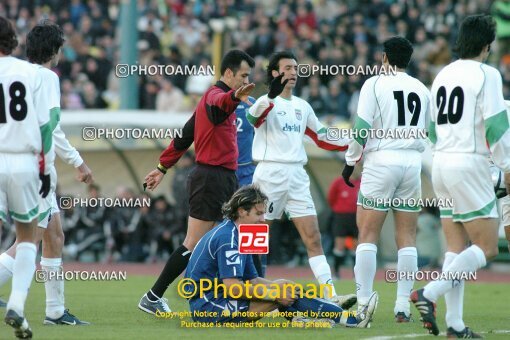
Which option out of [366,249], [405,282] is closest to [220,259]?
[366,249]

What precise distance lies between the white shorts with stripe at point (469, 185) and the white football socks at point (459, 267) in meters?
0.27

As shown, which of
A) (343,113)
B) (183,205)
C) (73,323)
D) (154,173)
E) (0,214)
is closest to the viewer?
(0,214)

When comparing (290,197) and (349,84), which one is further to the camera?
(349,84)

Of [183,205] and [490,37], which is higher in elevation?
[490,37]

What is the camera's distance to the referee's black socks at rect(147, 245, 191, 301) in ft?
36.3

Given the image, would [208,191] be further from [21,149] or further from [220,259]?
[21,149]

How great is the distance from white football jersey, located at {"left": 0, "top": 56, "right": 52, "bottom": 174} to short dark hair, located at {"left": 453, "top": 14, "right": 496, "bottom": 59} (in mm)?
3284

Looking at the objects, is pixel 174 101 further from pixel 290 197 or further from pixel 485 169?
pixel 485 169

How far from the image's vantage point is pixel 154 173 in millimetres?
11383

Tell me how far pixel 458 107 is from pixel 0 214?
3578 millimetres

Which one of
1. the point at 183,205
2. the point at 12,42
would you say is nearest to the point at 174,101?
the point at 183,205

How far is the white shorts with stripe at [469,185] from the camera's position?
869cm

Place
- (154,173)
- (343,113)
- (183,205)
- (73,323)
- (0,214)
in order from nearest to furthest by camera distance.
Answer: (0,214) < (73,323) < (154,173) < (183,205) < (343,113)

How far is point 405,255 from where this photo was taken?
10.8 meters
